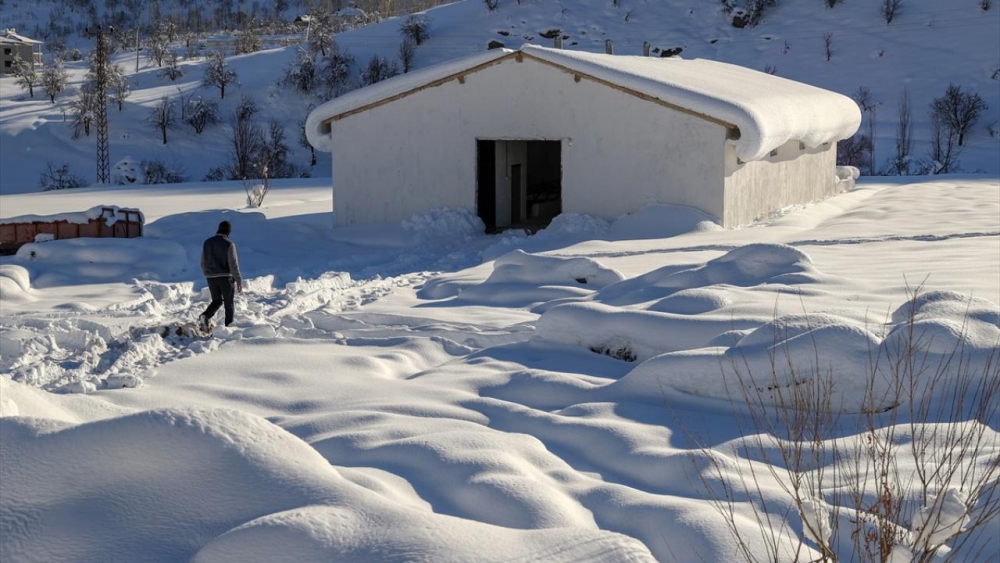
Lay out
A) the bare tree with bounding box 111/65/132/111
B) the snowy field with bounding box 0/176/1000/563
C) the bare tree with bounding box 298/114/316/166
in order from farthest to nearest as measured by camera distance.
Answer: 1. the bare tree with bounding box 111/65/132/111
2. the bare tree with bounding box 298/114/316/166
3. the snowy field with bounding box 0/176/1000/563

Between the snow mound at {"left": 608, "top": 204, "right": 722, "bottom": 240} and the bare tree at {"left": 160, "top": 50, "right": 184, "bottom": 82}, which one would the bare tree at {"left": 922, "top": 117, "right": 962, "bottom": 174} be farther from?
the bare tree at {"left": 160, "top": 50, "right": 184, "bottom": 82}

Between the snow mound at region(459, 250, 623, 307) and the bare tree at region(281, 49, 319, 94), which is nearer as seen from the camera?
the snow mound at region(459, 250, 623, 307)

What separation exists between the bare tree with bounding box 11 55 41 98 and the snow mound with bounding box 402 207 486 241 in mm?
39089

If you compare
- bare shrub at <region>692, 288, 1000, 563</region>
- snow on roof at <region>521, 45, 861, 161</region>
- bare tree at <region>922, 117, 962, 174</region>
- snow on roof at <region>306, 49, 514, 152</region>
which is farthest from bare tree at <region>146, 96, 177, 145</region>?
bare shrub at <region>692, 288, 1000, 563</region>

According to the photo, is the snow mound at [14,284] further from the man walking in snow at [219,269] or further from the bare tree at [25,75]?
the bare tree at [25,75]

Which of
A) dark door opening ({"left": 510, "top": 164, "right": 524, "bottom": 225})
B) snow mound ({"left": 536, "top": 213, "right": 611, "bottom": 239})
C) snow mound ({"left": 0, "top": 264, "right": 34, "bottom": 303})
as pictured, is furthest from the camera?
dark door opening ({"left": 510, "top": 164, "right": 524, "bottom": 225})

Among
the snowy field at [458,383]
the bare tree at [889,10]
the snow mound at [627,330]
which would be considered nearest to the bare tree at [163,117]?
the snowy field at [458,383]

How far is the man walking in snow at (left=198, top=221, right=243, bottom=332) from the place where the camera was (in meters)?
11.9

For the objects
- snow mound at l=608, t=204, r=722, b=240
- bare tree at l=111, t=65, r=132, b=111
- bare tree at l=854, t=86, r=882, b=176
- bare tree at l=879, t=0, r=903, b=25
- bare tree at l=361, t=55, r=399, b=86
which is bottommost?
snow mound at l=608, t=204, r=722, b=240

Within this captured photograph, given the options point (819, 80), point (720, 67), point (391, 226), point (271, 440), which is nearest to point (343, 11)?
point (819, 80)

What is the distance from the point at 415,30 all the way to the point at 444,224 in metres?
40.9

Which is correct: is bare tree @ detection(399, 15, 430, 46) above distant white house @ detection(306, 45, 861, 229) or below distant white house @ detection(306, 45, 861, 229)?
above

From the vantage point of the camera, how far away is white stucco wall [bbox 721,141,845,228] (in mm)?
19969

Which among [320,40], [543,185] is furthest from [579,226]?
[320,40]
